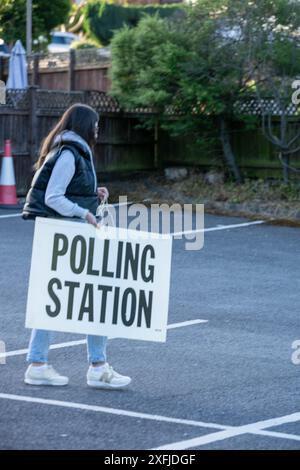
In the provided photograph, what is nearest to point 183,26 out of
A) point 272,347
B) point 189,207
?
point 189,207

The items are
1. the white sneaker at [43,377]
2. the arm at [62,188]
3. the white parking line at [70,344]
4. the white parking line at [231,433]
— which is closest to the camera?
the white parking line at [231,433]

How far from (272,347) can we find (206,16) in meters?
11.7

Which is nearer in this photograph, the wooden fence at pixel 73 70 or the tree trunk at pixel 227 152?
the tree trunk at pixel 227 152

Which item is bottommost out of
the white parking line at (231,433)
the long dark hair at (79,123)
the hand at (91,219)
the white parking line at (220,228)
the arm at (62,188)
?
the white parking line at (220,228)

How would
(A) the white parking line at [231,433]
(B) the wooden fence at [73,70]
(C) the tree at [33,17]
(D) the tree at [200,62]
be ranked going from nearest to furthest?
(A) the white parking line at [231,433]
(D) the tree at [200,62]
(B) the wooden fence at [73,70]
(C) the tree at [33,17]

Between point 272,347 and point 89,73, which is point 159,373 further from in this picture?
point 89,73

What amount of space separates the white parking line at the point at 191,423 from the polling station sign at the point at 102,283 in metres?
0.56

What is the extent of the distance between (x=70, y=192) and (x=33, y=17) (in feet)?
79.2

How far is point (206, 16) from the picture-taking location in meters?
19.6

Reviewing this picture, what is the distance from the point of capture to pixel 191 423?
660cm

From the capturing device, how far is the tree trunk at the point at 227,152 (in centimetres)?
2009

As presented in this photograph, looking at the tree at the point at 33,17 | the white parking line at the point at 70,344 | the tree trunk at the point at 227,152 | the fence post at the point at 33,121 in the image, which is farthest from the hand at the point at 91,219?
the tree at the point at 33,17

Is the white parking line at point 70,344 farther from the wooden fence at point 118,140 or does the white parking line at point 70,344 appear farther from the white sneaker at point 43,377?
the wooden fence at point 118,140

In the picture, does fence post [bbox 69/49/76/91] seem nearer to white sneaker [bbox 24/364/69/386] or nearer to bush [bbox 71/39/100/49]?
bush [bbox 71/39/100/49]
